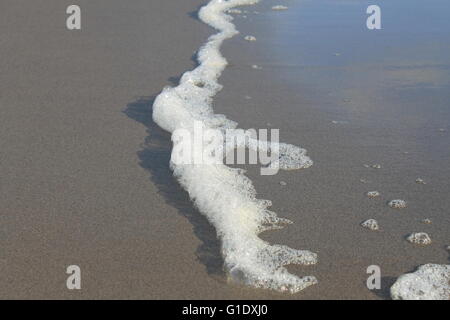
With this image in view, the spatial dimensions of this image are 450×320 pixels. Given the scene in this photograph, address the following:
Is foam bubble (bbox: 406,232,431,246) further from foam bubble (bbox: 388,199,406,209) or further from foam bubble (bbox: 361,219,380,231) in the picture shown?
foam bubble (bbox: 388,199,406,209)

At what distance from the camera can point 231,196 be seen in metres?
4.02

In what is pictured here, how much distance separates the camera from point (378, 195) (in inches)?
155

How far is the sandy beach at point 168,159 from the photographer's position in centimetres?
324

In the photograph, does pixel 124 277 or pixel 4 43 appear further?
pixel 4 43

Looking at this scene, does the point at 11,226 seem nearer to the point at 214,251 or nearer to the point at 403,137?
the point at 214,251

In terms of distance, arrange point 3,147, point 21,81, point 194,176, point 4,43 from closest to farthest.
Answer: point 194,176
point 3,147
point 21,81
point 4,43

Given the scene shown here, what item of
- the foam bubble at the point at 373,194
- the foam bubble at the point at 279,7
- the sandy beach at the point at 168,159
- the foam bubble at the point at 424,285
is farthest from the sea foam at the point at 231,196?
the foam bubble at the point at 279,7

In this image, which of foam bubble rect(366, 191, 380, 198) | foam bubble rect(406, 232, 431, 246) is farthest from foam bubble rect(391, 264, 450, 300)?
foam bubble rect(366, 191, 380, 198)

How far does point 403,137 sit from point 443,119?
559 millimetres

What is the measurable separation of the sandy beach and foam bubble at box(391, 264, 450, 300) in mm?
61

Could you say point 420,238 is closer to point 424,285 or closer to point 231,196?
point 424,285

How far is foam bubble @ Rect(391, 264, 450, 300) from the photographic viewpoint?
10.1 feet

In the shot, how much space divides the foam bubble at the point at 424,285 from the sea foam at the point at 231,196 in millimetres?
410
